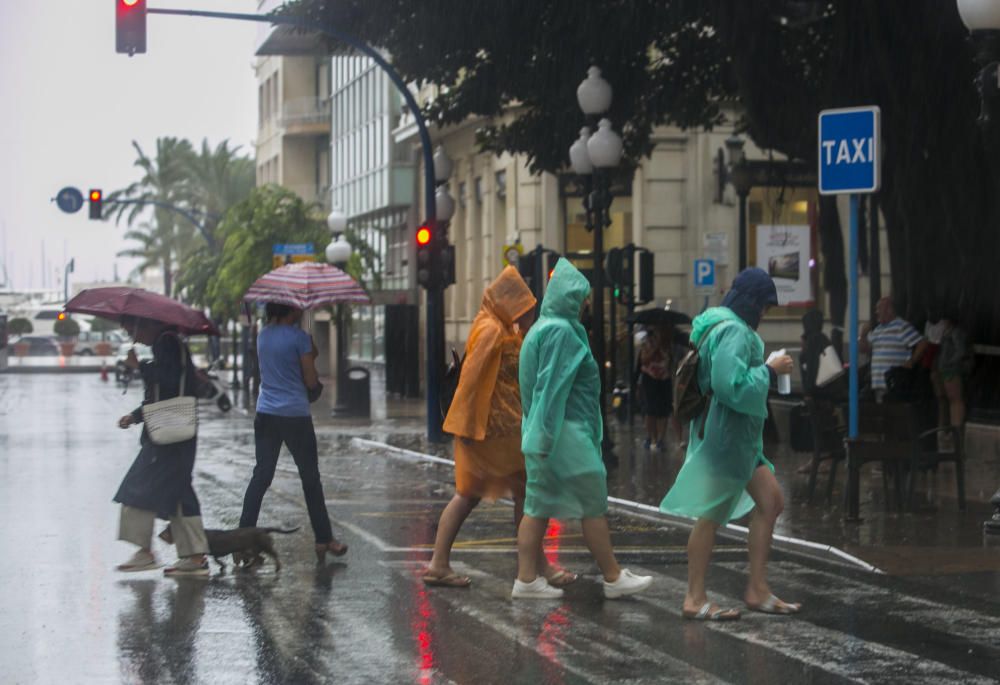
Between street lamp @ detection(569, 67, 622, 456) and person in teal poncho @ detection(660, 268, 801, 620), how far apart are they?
28.7 ft

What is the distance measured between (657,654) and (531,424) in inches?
72.8

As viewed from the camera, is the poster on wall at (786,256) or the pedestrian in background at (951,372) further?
the poster on wall at (786,256)

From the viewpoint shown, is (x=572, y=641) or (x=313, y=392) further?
(x=313, y=392)

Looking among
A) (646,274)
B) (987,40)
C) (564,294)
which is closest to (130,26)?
(646,274)

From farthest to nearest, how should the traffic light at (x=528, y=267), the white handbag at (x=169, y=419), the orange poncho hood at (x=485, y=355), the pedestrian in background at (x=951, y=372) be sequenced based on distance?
1. the traffic light at (x=528, y=267)
2. the pedestrian in background at (x=951, y=372)
3. the white handbag at (x=169, y=419)
4. the orange poncho hood at (x=485, y=355)

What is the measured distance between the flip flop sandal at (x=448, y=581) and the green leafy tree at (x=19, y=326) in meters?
94.2

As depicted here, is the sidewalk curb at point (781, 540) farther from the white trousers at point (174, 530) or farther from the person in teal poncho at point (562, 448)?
the white trousers at point (174, 530)

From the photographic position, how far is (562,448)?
931 cm

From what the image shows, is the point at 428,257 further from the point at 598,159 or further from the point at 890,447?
the point at 890,447

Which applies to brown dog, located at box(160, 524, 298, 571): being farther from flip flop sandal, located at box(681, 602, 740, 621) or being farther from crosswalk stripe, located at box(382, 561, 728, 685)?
flip flop sandal, located at box(681, 602, 740, 621)

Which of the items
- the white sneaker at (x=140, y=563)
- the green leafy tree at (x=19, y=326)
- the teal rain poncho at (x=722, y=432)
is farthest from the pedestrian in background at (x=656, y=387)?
the green leafy tree at (x=19, y=326)

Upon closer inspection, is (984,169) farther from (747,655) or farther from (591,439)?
(747,655)

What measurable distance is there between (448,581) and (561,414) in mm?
1327

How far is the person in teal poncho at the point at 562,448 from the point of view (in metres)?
9.22
